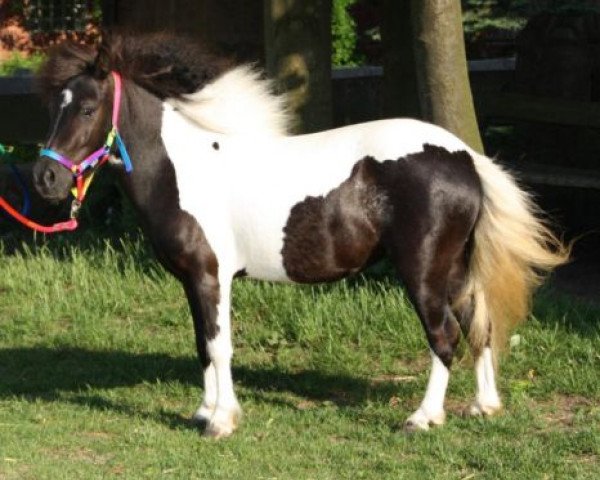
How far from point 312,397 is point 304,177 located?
1505 millimetres

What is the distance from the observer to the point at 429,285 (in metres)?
6.18

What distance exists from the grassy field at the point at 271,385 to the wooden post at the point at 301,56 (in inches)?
56.0

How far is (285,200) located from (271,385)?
1.57 m

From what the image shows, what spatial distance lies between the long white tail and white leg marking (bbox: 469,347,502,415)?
55 mm

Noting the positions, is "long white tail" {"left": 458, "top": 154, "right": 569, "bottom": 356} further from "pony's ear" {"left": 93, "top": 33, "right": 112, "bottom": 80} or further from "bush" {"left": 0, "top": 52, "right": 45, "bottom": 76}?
"bush" {"left": 0, "top": 52, "right": 45, "bottom": 76}

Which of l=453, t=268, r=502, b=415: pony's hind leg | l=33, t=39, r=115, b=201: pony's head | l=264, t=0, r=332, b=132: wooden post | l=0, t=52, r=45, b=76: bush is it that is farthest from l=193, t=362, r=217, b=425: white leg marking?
l=0, t=52, r=45, b=76: bush

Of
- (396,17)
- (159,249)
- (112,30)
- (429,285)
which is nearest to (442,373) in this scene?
(429,285)

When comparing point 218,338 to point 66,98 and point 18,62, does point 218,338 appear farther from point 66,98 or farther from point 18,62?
point 18,62

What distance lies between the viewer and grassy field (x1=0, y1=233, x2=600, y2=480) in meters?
5.88

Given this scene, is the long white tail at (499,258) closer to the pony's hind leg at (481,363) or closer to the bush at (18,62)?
the pony's hind leg at (481,363)

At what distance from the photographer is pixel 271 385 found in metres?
7.42

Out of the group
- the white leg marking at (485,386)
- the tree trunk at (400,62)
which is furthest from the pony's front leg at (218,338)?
the tree trunk at (400,62)

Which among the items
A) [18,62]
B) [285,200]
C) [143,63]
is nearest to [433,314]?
[285,200]

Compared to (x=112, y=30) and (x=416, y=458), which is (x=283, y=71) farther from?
(x=416, y=458)
